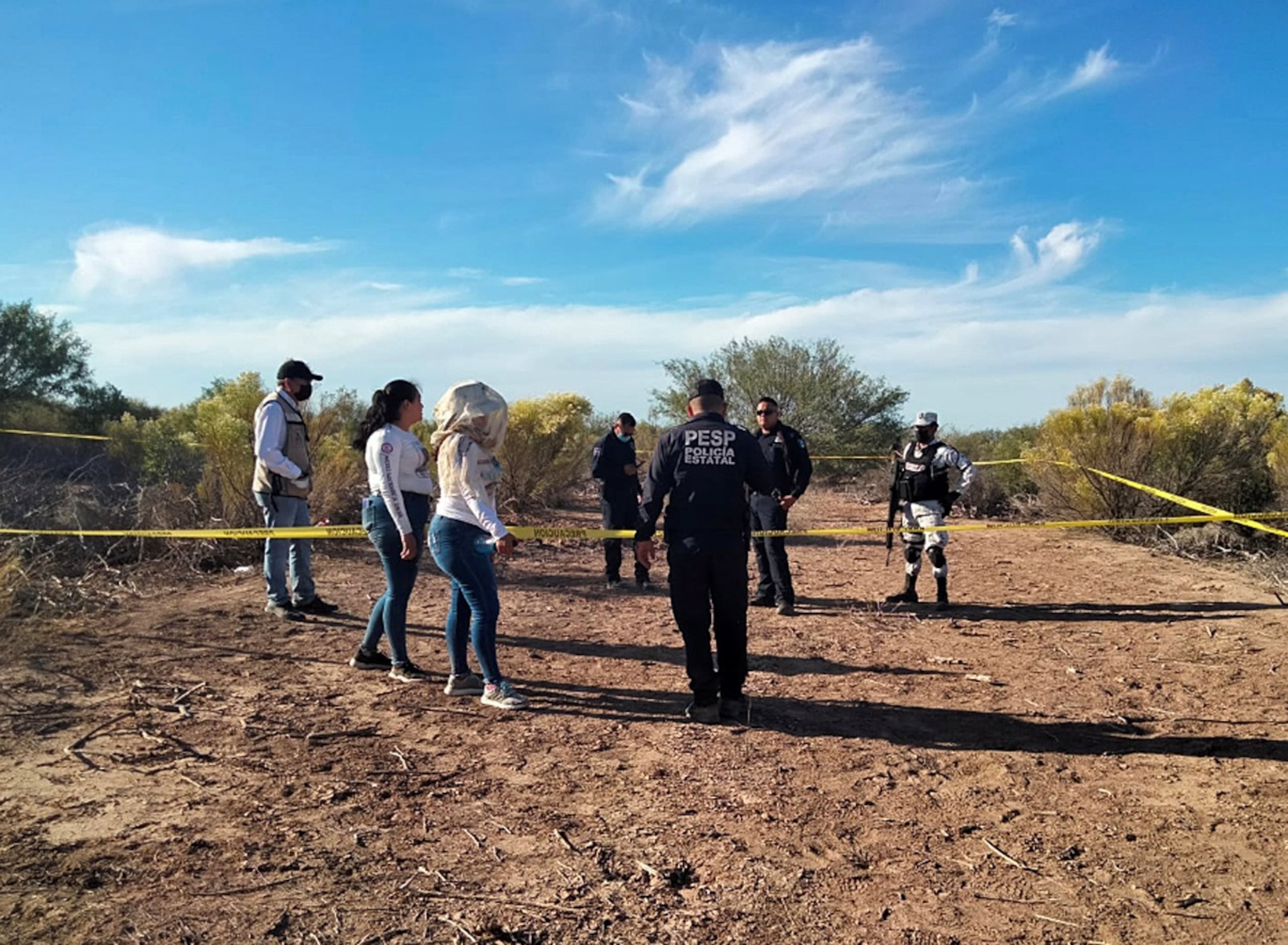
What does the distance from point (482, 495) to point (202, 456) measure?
8324 millimetres

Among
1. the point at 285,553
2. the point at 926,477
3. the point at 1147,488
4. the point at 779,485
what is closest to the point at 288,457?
the point at 285,553

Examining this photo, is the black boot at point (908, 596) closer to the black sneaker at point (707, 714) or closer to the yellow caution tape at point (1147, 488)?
the yellow caution tape at point (1147, 488)

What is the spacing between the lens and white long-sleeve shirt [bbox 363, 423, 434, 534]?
4.96 meters

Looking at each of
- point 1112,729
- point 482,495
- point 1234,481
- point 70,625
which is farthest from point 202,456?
point 1234,481

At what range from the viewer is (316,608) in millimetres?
6996

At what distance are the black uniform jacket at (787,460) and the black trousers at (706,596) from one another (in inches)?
111

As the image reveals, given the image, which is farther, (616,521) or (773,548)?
(616,521)

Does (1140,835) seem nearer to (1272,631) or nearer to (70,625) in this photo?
(1272,631)

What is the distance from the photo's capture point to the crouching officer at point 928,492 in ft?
24.6

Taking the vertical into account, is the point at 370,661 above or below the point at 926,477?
below

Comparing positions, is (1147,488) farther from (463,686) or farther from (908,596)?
(463,686)

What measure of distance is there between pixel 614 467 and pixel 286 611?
11.1 feet

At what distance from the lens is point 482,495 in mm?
4680

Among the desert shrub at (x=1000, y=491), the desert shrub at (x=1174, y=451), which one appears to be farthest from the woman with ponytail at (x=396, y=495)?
the desert shrub at (x=1000, y=491)
